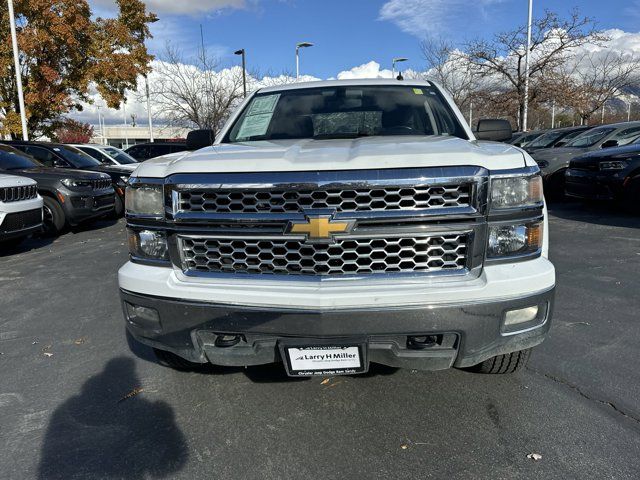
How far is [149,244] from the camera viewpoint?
257 cm

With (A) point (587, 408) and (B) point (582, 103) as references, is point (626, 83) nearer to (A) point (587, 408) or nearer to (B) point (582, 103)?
(B) point (582, 103)

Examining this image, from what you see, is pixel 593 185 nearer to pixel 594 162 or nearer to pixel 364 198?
pixel 594 162

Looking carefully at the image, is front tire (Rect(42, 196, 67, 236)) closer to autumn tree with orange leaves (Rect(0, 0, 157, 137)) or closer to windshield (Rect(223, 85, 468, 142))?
windshield (Rect(223, 85, 468, 142))

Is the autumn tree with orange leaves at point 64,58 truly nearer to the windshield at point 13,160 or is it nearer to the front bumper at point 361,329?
the windshield at point 13,160

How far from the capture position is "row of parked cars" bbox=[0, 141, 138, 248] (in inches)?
269

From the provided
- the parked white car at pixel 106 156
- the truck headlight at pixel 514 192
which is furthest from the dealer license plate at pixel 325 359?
the parked white car at pixel 106 156

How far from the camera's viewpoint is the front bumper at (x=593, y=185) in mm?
8844

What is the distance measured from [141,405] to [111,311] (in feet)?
6.30

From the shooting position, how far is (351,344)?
2.29 m

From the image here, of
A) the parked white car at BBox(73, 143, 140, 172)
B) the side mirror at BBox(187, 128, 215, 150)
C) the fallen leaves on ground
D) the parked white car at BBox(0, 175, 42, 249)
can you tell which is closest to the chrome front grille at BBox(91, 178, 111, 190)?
the parked white car at BBox(0, 175, 42, 249)

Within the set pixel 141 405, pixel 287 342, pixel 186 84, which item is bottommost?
pixel 141 405

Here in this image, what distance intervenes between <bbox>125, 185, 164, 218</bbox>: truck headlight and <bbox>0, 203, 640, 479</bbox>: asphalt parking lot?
111 centimetres

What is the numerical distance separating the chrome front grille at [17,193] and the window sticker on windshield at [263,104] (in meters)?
4.45

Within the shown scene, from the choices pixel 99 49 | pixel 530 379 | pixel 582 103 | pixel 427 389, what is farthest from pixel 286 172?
pixel 582 103
